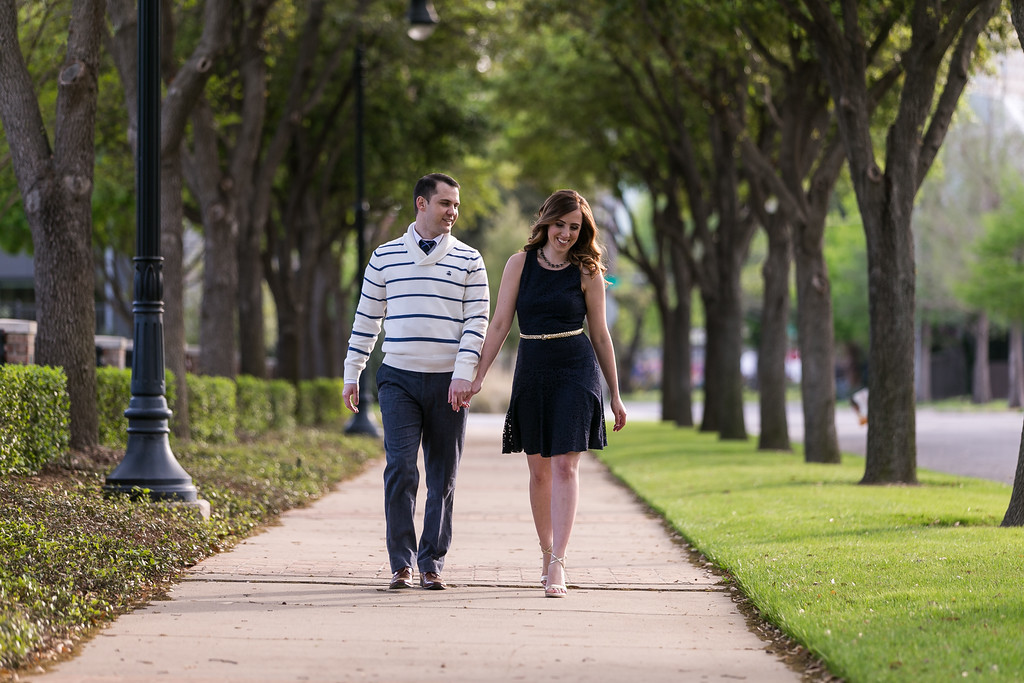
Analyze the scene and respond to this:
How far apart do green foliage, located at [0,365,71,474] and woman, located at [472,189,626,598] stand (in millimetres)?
3963

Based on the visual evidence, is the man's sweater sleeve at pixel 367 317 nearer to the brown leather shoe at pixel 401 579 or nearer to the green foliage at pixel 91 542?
Result: the brown leather shoe at pixel 401 579

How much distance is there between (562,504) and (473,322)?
108cm

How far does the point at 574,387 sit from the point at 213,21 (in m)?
8.33

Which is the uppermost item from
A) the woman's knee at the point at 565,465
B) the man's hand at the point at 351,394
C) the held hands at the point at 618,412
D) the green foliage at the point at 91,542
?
the man's hand at the point at 351,394

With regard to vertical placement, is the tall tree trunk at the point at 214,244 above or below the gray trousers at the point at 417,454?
above

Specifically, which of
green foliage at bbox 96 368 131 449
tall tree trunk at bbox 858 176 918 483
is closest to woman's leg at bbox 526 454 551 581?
green foliage at bbox 96 368 131 449

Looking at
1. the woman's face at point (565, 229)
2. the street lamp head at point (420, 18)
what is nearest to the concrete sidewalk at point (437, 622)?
the woman's face at point (565, 229)

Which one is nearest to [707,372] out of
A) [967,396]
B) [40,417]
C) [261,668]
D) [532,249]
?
[40,417]

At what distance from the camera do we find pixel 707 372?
1035 inches

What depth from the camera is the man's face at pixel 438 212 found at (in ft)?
23.5

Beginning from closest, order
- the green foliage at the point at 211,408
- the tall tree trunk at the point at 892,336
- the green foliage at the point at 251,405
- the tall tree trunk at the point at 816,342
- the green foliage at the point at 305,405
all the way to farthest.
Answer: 1. the tall tree trunk at the point at 892,336
2. the green foliage at the point at 211,408
3. the tall tree trunk at the point at 816,342
4. the green foliage at the point at 251,405
5. the green foliage at the point at 305,405

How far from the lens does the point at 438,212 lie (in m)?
7.17

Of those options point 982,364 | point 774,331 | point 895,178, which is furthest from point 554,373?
point 982,364

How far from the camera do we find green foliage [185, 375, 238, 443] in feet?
53.3
